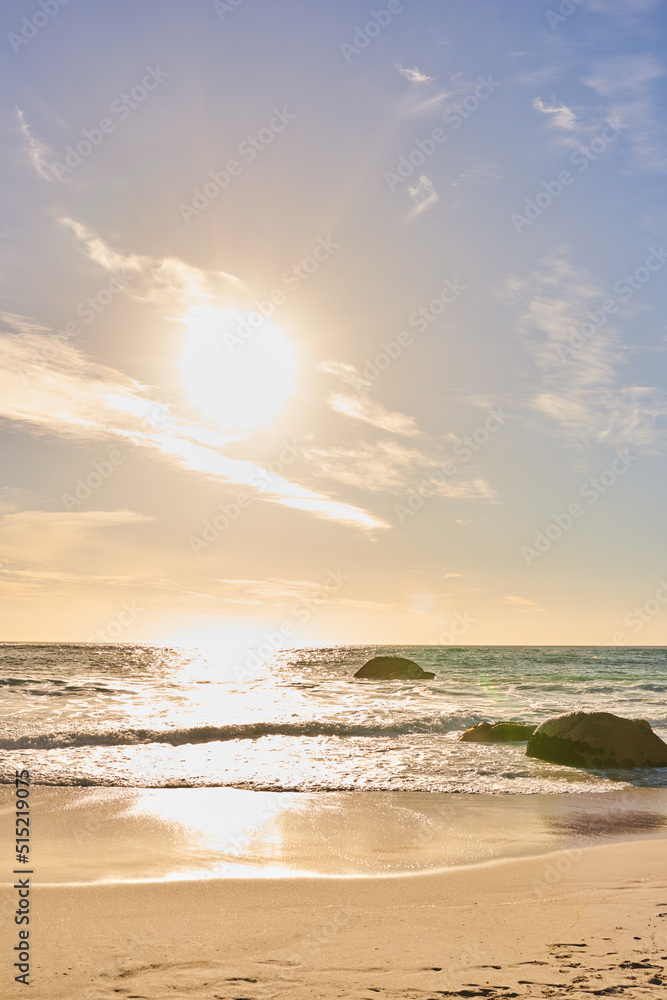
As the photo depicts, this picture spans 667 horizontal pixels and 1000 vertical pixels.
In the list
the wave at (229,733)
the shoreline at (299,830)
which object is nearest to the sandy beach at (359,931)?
the shoreline at (299,830)

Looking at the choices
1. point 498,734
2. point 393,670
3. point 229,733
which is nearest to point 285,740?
point 229,733

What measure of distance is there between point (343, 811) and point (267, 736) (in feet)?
23.3

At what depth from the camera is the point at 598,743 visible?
42.7ft

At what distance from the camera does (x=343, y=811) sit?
899 cm

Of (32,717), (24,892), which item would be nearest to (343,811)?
(24,892)

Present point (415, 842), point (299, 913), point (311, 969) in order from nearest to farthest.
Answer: point (311, 969), point (299, 913), point (415, 842)

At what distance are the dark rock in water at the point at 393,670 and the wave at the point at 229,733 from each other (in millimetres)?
19196

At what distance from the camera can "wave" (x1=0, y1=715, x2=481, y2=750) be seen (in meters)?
13.8

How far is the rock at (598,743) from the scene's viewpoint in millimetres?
12836

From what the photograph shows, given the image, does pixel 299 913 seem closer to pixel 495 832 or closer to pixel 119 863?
pixel 119 863

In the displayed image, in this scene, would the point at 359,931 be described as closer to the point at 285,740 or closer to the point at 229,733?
the point at 285,740

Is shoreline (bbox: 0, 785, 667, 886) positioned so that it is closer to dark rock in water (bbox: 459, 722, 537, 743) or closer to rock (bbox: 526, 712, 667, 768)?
rock (bbox: 526, 712, 667, 768)

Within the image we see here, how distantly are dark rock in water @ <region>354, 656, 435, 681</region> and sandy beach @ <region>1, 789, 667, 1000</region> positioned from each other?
31.8 metres

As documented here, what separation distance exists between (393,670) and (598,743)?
26449mm
